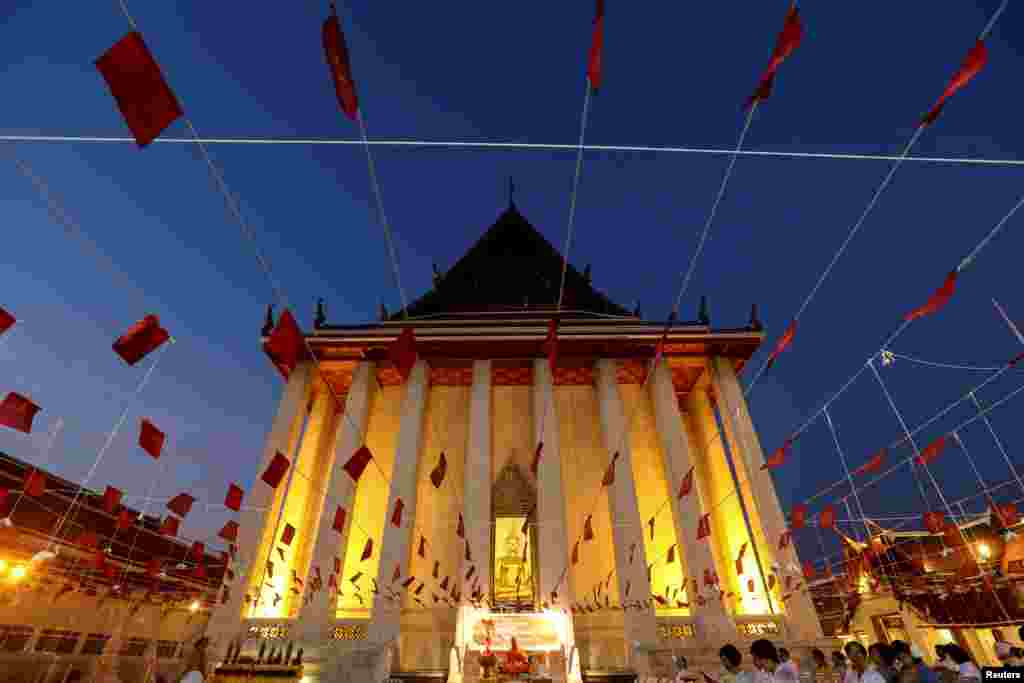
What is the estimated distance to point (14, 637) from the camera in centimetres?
1759

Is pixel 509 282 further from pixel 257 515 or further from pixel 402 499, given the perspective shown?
pixel 257 515

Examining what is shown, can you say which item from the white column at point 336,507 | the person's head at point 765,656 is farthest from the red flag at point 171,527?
the person's head at point 765,656

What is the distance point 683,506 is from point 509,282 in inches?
636

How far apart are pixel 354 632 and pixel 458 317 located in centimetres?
1380

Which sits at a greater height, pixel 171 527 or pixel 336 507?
pixel 336 507

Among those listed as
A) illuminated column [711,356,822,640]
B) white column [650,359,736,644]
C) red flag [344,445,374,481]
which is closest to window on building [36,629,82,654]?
red flag [344,445,374,481]

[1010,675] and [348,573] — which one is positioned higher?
[348,573]

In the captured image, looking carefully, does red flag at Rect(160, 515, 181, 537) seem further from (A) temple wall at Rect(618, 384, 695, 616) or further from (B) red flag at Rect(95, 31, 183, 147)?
(A) temple wall at Rect(618, 384, 695, 616)

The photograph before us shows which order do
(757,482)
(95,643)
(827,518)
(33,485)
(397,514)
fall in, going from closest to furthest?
(33,485), (827,518), (397,514), (757,482), (95,643)

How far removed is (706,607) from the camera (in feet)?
48.3

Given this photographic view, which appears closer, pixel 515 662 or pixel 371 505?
pixel 515 662

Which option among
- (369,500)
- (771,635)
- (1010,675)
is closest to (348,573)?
(369,500)

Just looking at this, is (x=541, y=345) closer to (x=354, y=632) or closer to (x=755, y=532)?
(x=755, y=532)

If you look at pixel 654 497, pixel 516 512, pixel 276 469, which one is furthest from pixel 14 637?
pixel 654 497
